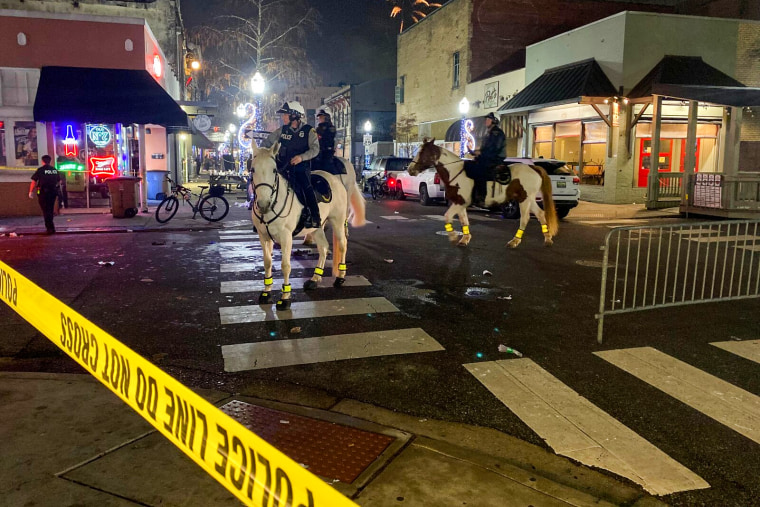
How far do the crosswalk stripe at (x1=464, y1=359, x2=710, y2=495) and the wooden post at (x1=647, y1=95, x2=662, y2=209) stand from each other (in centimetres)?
1957

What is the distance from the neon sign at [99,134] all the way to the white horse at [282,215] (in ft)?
47.0

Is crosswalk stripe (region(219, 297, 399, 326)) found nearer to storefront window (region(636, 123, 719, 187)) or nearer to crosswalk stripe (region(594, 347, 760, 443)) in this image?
crosswalk stripe (region(594, 347, 760, 443))

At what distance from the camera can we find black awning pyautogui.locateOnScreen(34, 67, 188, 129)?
18.3 meters

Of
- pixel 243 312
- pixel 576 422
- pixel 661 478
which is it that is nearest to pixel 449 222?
pixel 243 312

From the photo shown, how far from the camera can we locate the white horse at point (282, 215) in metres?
7.49

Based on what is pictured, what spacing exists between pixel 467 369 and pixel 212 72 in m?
38.2

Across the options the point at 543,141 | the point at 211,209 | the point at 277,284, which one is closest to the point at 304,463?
the point at 277,284

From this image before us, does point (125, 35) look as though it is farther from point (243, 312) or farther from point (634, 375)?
point (634, 375)

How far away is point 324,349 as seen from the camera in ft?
21.3

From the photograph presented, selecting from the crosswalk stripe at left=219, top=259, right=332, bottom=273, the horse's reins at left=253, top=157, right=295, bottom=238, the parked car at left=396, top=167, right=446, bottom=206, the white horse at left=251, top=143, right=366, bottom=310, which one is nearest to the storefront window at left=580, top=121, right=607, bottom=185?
the parked car at left=396, top=167, right=446, bottom=206

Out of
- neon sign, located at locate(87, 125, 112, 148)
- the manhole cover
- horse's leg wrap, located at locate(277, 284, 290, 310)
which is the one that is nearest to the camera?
the manhole cover

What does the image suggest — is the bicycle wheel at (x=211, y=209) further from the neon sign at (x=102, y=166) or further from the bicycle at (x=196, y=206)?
the neon sign at (x=102, y=166)

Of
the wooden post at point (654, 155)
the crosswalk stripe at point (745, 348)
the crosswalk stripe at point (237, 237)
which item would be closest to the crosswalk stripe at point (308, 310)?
the crosswalk stripe at point (745, 348)

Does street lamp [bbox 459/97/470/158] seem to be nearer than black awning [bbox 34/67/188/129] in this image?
No
